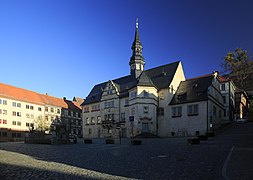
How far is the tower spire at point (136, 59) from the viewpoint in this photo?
64.5 meters

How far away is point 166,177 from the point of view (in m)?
10.4

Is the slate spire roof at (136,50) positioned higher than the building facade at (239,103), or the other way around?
Answer: the slate spire roof at (136,50)

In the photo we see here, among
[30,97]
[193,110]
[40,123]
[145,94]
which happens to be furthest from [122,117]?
[30,97]

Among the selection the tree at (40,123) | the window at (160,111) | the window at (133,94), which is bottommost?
the tree at (40,123)

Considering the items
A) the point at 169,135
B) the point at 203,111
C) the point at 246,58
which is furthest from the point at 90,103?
the point at 246,58

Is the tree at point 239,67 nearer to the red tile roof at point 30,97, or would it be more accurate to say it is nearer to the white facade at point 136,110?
the white facade at point 136,110

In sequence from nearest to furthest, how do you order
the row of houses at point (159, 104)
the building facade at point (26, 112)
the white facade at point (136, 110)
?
the row of houses at point (159, 104) → the white facade at point (136, 110) → the building facade at point (26, 112)

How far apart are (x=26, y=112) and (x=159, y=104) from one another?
132 ft

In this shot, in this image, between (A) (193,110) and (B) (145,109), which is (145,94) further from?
(A) (193,110)

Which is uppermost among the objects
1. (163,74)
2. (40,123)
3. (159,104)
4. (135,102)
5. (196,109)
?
(163,74)

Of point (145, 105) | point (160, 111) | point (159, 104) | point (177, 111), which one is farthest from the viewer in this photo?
point (159, 104)

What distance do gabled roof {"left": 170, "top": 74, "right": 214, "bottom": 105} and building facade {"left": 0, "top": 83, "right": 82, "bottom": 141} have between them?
33831 millimetres

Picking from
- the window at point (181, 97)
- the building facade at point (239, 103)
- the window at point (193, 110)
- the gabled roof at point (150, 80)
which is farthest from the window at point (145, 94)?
the building facade at point (239, 103)

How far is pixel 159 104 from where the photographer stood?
179 feet
